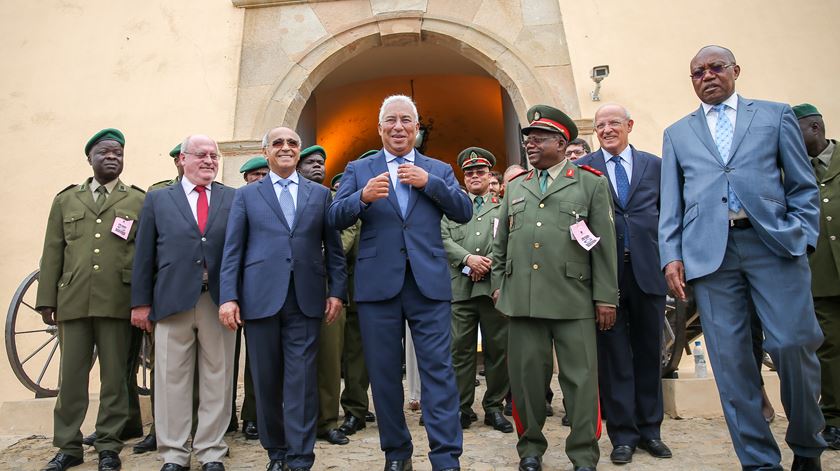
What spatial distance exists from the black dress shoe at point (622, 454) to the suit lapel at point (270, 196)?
6.52ft

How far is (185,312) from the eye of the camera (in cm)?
363

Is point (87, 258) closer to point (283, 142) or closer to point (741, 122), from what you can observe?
point (283, 142)

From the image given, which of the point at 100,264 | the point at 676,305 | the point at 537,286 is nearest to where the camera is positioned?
the point at 537,286

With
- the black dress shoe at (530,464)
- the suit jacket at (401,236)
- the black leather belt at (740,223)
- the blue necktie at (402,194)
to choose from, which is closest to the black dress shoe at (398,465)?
the black dress shoe at (530,464)

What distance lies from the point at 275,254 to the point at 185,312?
2.02 feet

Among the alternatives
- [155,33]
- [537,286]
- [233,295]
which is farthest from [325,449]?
[155,33]

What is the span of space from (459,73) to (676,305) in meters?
7.05

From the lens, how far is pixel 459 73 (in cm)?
1062

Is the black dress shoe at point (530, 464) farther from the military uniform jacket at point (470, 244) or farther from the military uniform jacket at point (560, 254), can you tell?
the military uniform jacket at point (470, 244)

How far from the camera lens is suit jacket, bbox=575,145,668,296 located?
3.67 meters

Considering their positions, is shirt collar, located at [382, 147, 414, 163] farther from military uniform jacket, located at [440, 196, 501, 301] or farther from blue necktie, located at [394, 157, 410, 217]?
military uniform jacket, located at [440, 196, 501, 301]

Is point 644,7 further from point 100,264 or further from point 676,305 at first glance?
point 100,264

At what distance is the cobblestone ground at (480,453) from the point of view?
346 cm

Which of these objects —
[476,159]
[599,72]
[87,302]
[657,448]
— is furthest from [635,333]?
[599,72]
